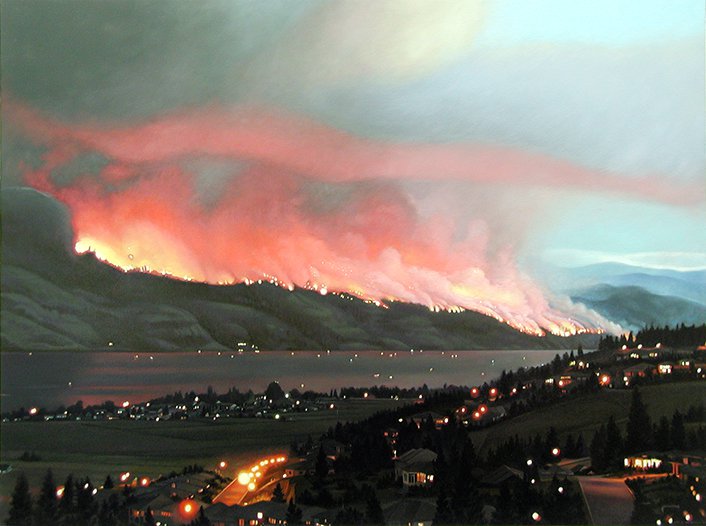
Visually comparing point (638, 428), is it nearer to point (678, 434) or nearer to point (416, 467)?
point (678, 434)

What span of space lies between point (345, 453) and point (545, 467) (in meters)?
1.11

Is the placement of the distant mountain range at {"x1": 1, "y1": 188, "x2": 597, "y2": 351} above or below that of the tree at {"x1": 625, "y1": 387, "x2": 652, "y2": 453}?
above

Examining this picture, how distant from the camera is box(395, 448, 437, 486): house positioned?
14.7 ft

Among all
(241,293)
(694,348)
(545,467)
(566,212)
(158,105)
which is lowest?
(545,467)

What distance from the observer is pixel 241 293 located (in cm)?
489

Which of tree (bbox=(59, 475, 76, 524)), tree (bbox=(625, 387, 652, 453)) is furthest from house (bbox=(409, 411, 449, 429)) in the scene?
tree (bbox=(59, 475, 76, 524))

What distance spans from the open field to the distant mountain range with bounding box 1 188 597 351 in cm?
46

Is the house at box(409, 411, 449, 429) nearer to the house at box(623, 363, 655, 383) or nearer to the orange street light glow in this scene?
the house at box(623, 363, 655, 383)

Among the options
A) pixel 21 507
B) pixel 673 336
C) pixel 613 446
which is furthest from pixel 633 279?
pixel 21 507

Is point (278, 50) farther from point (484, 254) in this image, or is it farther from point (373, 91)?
point (484, 254)

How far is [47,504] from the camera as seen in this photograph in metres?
4.64

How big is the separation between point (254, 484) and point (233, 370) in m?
0.68

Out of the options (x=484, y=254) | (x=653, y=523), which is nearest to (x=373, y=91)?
(x=484, y=254)

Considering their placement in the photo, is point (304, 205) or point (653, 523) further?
point (304, 205)
